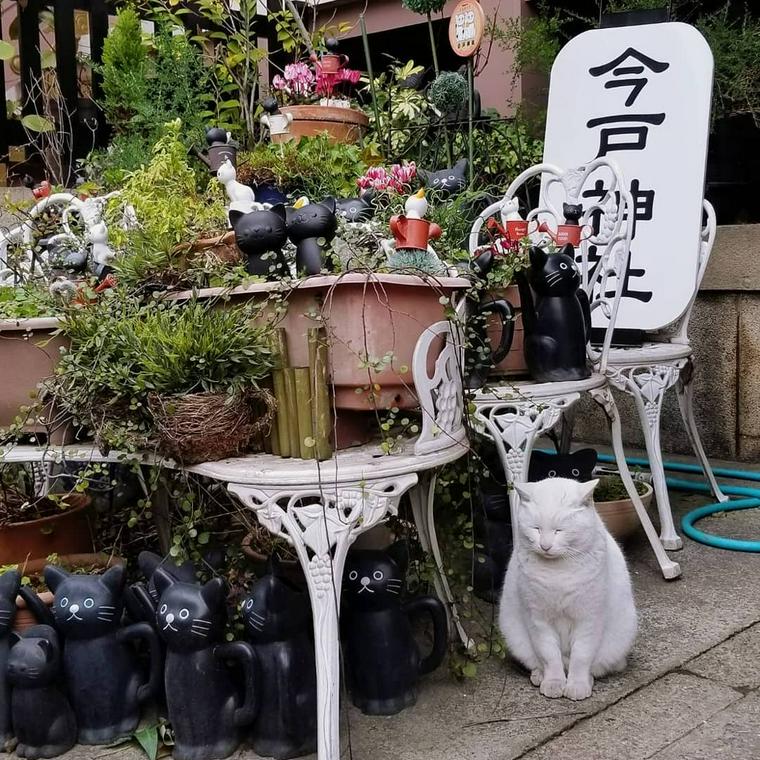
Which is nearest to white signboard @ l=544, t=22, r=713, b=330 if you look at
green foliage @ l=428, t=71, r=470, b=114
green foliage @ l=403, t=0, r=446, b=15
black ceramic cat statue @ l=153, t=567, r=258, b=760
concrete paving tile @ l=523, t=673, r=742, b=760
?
green foliage @ l=428, t=71, r=470, b=114

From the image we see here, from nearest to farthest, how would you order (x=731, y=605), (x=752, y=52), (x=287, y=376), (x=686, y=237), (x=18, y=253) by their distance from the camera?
(x=287, y=376) < (x=731, y=605) < (x=18, y=253) < (x=686, y=237) < (x=752, y=52)

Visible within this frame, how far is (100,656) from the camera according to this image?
2.13m

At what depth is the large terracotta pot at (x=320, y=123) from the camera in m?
3.98

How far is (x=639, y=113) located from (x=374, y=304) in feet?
7.53

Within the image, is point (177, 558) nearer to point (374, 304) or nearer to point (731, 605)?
point (374, 304)

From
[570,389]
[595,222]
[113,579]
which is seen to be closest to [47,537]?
[113,579]

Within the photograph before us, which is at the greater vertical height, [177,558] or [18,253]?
[18,253]

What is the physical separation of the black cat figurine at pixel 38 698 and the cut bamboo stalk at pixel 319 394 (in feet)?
2.73

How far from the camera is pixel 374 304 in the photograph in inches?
79.2

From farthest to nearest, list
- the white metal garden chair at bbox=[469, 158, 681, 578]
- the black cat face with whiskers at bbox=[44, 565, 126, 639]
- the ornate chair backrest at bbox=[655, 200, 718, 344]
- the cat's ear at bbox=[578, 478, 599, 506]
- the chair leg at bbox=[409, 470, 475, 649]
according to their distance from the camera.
→ the ornate chair backrest at bbox=[655, 200, 718, 344] → the white metal garden chair at bbox=[469, 158, 681, 578] → the chair leg at bbox=[409, 470, 475, 649] → the cat's ear at bbox=[578, 478, 599, 506] → the black cat face with whiskers at bbox=[44, 565, 126, 639]

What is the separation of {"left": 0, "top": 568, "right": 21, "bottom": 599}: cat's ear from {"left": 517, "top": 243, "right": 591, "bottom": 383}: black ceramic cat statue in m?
1.62

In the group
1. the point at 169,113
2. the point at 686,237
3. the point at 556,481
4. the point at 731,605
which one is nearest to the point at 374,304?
the point at 556,481

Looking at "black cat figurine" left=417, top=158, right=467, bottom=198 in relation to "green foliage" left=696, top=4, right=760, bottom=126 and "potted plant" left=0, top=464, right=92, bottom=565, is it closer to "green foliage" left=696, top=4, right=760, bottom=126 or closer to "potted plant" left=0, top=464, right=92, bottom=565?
"potted plant" left=0, top=464, right=92, bottom=565

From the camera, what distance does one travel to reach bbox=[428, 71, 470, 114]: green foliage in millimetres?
4285
